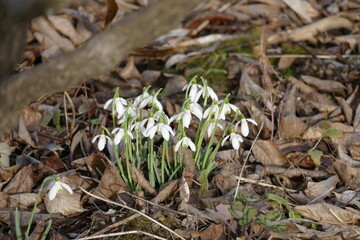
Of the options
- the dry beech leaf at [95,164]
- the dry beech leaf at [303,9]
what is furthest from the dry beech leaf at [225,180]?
the dry beech leaf at [303,9]

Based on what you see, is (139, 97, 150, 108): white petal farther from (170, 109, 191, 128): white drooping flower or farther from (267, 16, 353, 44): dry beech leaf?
(267, 16, 353, 44): dry beech leaf

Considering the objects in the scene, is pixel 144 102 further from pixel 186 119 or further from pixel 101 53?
pixel 101 53

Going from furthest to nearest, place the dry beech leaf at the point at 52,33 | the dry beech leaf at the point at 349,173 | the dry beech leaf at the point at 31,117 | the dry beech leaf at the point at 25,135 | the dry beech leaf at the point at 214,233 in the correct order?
the dry beech leaf at the point at 52,33 → the dry beech leaf at the point at 31,117 → the dry beech leaf at the point at 25,135 → the dry beech leaf at the point at 349,173 → the dry beech leaf at the point at 214,233

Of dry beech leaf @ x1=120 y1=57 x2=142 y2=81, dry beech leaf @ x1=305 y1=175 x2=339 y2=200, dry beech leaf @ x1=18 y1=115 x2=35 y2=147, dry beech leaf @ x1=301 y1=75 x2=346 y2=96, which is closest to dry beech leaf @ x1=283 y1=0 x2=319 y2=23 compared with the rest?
dry beech leaf @ x1=301 y1=75 x2=346 y2=96

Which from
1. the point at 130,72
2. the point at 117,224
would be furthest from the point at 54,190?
the point at 130,72

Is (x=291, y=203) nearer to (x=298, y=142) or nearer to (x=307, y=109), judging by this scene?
(x=298, y=142)

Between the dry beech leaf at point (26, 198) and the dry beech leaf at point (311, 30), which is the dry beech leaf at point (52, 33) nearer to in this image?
the dry beech leaf at point (311, 30)

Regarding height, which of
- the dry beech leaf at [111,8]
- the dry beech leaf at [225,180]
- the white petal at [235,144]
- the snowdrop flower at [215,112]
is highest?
the dry beech leaf at [111,8]
